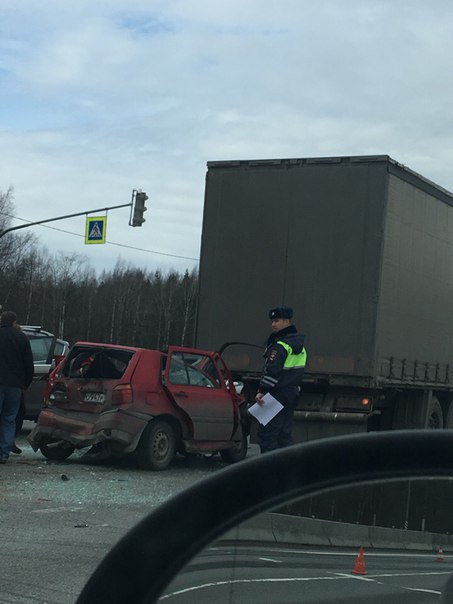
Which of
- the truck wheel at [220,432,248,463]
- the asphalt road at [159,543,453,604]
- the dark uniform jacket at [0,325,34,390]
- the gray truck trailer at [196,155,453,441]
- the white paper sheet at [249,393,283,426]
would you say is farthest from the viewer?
the gray truck trailer at [196,155,453,441]

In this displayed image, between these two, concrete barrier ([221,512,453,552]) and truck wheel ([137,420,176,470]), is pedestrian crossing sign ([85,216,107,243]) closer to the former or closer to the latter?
truck wheel ([137,420,176,470])

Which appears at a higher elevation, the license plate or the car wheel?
the license plate

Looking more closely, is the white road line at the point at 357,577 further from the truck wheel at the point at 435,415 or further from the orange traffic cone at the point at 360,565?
the truck wheel at the point at 435,415

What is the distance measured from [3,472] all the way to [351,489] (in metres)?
9.93

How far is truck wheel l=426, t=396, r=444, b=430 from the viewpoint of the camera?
52.9 feet

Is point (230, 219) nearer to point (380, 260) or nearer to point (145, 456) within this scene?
point (380, 260)

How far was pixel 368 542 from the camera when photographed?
1.49 meters

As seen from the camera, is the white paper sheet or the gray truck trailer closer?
the white paper sheet

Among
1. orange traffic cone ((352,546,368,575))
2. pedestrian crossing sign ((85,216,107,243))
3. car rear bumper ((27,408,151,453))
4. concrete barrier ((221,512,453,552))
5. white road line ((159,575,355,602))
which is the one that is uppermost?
pedestrian crossing sign ((85,216,107,243))

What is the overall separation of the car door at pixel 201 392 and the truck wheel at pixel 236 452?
325 millimetres

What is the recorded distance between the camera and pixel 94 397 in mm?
12023

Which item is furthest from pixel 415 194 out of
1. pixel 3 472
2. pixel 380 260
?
pixel 3 472

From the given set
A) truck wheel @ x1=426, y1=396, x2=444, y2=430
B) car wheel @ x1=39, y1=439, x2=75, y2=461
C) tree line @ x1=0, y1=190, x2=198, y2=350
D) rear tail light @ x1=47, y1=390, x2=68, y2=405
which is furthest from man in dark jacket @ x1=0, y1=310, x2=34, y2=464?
tree line @ x1=0, y1=190, x2=198, y2=350

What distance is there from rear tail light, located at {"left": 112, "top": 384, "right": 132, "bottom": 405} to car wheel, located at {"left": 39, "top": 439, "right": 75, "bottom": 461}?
99 cm
